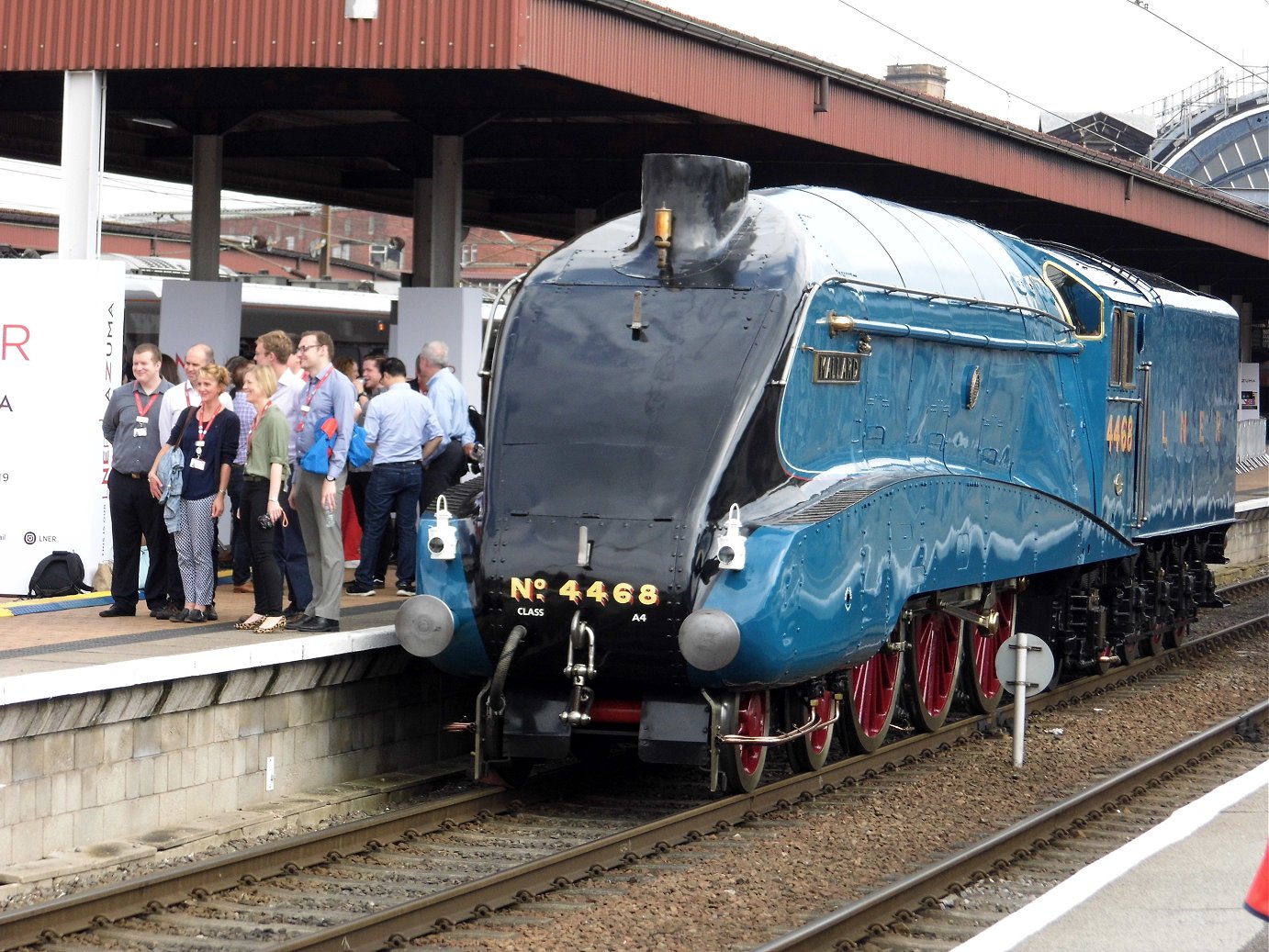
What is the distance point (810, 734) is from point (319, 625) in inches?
124

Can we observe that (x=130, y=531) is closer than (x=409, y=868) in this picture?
No

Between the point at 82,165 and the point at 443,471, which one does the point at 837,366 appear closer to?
the point at 443,471

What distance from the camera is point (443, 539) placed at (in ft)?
31.7

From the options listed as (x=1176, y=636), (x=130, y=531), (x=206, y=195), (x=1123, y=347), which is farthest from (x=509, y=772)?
(x=206, y=195)

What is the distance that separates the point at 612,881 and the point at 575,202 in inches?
782

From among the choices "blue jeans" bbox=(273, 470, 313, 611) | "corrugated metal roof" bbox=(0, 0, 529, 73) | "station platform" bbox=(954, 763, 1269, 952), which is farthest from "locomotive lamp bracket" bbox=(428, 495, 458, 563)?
"corrugated metal roof" bbox=(0, 0, 529, 73)

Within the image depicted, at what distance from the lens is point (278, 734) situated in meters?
10.0

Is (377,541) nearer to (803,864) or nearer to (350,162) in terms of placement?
(803,864)

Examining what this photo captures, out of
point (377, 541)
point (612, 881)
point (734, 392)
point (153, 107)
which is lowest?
point (612, 881)

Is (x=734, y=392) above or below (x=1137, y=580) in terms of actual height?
above

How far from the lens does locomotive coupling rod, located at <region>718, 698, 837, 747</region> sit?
374 inches

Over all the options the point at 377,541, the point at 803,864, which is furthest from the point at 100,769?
the point at 377,541

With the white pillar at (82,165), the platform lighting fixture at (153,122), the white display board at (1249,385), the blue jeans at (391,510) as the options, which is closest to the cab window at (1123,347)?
the blue jeans at (391,510)

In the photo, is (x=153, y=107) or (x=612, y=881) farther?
(x=153, y=107)
